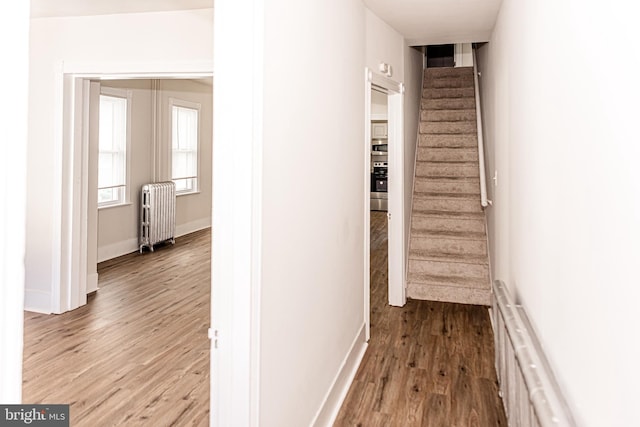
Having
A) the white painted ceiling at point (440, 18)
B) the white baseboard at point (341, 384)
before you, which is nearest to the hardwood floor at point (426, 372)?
the white baseboard at point (341, 384)

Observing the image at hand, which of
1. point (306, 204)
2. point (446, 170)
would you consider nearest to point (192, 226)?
point (446, 170)

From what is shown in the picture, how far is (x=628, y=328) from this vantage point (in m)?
0.93

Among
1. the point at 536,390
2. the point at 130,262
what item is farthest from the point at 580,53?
the point at 130,262

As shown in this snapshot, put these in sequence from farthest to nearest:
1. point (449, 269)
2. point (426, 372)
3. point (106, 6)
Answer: point (449, 269) < point (106, 6) < point (426, 372)

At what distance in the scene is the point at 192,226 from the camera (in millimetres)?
8219

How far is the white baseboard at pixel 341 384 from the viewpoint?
7.79 feet

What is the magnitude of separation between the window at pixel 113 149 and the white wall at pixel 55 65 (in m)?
1.96

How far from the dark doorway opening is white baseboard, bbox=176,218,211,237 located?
5.01 meters

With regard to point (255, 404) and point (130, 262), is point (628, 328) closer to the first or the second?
point (255, 404)

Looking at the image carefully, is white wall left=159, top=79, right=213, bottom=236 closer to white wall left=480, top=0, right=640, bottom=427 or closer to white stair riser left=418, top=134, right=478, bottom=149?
white stair riser left=418, top=134, right=478, bottom=149

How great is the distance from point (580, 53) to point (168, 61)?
3.24 meters

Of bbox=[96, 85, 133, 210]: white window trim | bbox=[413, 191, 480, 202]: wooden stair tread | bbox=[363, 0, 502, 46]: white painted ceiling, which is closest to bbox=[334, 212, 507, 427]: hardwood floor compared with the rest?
bbox=[413, 191, 480, 202]: wooden stair tread

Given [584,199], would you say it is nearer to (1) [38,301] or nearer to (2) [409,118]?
(2) [409,118]

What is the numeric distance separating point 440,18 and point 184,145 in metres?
5.39
